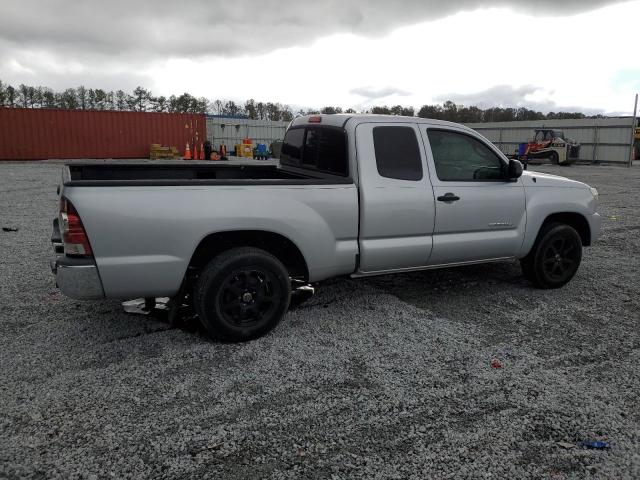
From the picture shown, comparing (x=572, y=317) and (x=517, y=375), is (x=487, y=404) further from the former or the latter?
(x=572, y=317)

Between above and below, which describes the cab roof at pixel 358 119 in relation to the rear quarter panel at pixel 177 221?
above

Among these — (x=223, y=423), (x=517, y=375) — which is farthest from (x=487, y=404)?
(x=223, y=423)

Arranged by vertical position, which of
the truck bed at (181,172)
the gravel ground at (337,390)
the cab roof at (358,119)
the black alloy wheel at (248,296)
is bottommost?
the gravel ground at (337,390)

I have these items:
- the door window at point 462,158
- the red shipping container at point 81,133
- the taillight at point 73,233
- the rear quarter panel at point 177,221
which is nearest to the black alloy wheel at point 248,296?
the rear quarter panel at point 177,221

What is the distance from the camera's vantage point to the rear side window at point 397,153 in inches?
175

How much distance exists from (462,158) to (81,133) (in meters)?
26.3

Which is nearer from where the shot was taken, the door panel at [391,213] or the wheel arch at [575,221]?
the door panel at [391,213]

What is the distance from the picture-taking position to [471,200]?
480cm

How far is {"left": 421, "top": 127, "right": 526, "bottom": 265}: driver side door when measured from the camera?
469 cm

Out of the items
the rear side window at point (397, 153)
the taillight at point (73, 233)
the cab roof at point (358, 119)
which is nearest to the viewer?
the taillight at point (73, 233)

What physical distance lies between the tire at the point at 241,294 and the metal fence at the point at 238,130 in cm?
2956

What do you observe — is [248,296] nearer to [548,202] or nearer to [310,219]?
[310,219]

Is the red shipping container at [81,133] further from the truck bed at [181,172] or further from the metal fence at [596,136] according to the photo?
the truck bed at [181,172]

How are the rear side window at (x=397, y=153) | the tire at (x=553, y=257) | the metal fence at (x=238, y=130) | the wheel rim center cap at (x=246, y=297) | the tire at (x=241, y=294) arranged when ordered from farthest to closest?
1. the metal fence at (x=238, y=130)
2. the tire at (x=553, y=257)
3. the rear side window at (x=397, y=153)
4. the wheel rim center cap at (x=246, y=297)
5. the tire at (x=241, y=294)
